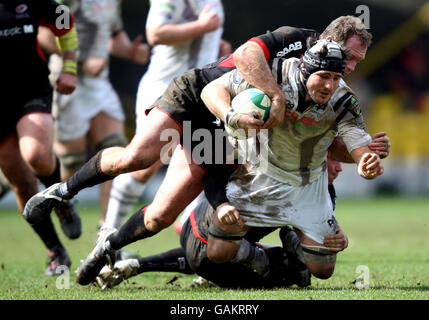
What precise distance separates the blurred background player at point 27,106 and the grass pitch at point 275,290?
2.13ft

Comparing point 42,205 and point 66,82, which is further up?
point 66,82

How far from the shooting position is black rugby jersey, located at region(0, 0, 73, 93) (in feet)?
19.1

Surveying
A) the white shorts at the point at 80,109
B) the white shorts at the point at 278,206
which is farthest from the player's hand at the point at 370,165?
the white shorts at the point at 80,109

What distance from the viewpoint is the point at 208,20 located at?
21.0 feet

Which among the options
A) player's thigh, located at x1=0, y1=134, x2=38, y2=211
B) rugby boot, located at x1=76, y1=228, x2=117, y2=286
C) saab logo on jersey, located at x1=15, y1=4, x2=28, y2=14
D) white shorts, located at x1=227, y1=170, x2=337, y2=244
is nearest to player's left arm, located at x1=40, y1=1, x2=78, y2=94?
saab logo on jersey, located at x1=15, y1=4, x2=28, y2=14

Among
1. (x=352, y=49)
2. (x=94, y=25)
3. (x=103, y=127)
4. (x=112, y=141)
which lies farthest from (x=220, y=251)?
(x=94, y=25)

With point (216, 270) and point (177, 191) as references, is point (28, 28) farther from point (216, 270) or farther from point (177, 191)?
point (216, 270)

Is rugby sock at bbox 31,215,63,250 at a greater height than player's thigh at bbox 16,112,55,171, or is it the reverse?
player's thigh at bbox 16,112,55,171

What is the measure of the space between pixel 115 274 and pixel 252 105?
1504mm

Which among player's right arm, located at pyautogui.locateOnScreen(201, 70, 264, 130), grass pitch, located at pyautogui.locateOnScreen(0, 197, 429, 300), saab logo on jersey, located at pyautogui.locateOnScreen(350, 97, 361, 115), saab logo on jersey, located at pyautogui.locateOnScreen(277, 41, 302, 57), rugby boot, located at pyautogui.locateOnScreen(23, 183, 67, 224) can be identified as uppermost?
saab logo on jersey, located at pyautogui.locateOnScreen(277, 41, 302, 57)

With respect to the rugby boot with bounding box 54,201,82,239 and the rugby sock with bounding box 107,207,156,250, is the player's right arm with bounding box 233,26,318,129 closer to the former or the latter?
the rugby sock with bounding box 107,207,156,250

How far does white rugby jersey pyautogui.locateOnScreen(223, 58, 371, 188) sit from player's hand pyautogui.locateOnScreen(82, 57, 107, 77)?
11.0 ft

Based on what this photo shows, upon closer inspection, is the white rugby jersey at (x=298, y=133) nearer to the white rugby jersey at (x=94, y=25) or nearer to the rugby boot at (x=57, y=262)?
the rugby boot at (x=57, y=262)
